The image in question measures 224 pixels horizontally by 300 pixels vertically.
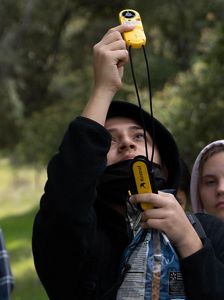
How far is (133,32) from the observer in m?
2.06

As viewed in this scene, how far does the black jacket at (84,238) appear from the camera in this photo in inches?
74.1

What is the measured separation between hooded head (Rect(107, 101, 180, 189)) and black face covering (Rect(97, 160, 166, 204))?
0.40 ft

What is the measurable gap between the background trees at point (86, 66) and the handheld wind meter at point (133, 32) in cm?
670

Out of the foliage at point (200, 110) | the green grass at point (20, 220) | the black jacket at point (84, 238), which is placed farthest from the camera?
the green grass at point (20, 220)

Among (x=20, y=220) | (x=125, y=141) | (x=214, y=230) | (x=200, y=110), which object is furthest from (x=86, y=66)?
(x=214, y=230)

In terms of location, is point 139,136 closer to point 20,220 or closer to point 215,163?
point 215,163

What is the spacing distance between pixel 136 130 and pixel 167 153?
5.2 inches

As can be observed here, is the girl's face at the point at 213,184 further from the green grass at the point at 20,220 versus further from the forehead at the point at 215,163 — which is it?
the green grass at the point at 20,220

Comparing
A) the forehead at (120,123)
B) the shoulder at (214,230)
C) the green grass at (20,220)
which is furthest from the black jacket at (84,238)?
the green grass at (20,220)

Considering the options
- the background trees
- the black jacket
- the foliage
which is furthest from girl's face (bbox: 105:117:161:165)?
the background trees

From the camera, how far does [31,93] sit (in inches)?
1174

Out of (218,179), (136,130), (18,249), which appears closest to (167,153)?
(136,130)

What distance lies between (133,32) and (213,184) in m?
0.88

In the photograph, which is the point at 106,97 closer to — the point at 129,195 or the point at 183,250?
the point at 129,195
